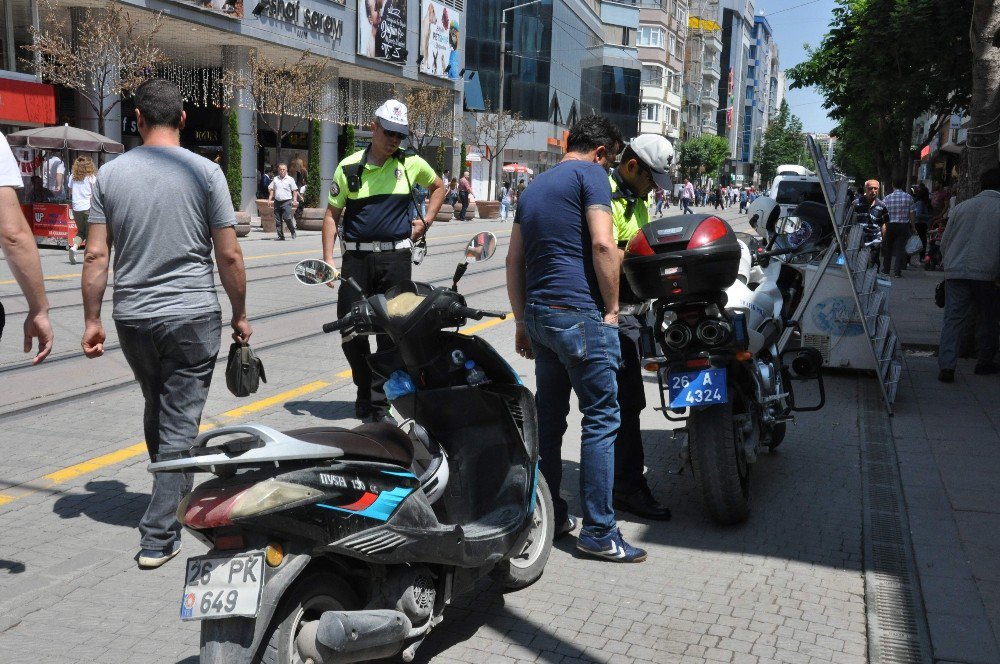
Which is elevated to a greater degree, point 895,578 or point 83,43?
point 83,43

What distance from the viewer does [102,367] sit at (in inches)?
318

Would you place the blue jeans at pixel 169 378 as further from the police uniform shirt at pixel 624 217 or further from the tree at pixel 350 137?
the tree at pixel 350 137

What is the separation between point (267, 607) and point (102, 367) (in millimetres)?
5983

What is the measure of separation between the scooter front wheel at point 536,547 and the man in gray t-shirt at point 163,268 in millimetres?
1422

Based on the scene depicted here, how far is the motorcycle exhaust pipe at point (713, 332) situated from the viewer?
4.72 m

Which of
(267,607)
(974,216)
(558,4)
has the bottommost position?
(267,607)

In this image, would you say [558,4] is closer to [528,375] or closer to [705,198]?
[705,198]

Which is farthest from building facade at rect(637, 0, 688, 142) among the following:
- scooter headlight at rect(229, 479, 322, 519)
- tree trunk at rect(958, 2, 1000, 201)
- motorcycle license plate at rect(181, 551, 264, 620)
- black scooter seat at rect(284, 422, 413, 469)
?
motorcycle license plate at rect(181, 551, 264, 620)

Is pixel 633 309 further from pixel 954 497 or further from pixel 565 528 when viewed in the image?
pixel 954 497

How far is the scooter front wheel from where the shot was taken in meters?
4.05

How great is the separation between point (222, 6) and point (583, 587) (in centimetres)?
2572

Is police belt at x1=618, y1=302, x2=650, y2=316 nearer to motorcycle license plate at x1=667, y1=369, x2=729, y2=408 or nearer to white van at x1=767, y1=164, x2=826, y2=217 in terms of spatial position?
motorcycle license plate at x1=667, y1=369, x2=729, y2=408

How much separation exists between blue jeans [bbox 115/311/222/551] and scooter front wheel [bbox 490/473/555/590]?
54.9 inches

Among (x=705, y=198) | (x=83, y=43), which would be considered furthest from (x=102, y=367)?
(x=705, y=198)
